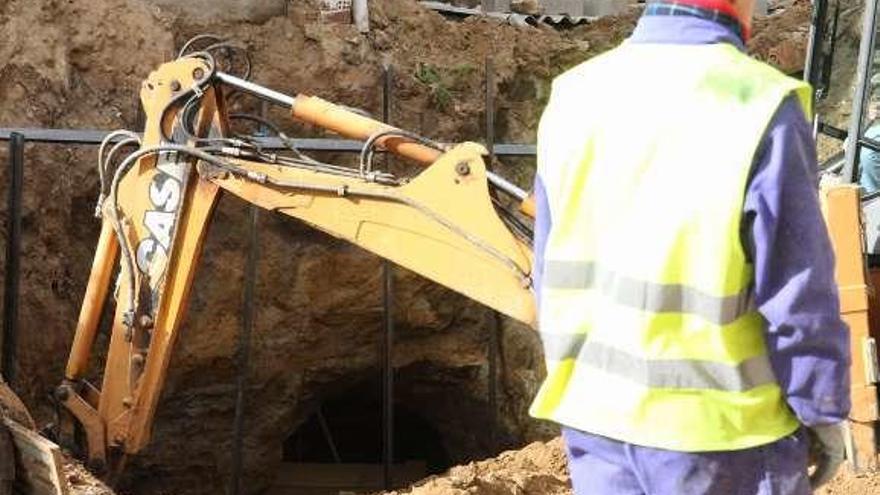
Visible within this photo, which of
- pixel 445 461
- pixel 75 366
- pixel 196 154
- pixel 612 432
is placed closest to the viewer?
pixel 612 432

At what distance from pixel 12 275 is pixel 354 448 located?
4.25m

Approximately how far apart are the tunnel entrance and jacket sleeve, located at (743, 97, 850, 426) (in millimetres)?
7206

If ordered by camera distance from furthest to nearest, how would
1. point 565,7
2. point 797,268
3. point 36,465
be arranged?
point 565,7
point 36,465
point 797,268

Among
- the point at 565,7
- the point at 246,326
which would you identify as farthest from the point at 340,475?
the point at 565,7

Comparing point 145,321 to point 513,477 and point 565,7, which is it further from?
point 565,7

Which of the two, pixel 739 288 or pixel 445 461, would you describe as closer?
pixel 739 288

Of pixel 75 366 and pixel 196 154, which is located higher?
pixel 196 154

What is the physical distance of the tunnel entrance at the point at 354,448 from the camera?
9.52 m

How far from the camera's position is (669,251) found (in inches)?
84.9

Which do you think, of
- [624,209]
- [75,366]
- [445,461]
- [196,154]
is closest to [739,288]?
[624,209]

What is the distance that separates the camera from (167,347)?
5.31m

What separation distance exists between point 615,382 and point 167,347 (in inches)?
135

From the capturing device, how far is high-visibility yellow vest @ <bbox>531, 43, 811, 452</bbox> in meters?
2.11

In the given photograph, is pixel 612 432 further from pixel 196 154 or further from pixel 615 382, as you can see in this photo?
pixel 196 154
